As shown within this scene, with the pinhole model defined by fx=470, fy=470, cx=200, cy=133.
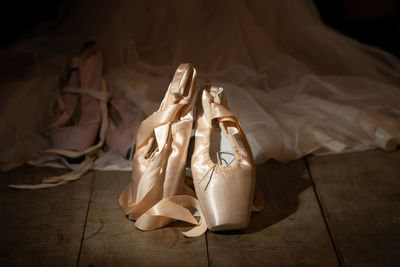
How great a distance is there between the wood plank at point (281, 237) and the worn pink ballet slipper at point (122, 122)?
45cm

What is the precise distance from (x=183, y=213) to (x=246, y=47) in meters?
0.85

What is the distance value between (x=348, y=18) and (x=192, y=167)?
1.87 metres

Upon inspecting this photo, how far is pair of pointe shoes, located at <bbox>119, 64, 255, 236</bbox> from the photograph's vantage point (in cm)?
111

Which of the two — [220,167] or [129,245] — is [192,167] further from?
[129,245]

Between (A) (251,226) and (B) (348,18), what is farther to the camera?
(B) (348,18)

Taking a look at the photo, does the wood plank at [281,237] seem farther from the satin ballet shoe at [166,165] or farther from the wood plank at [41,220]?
the wood plank at [41,220]

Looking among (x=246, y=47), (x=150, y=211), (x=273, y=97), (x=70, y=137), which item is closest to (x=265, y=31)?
(x=246, y=47)

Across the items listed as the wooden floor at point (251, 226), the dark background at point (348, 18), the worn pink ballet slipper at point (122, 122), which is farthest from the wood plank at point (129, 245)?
the dark background at point (348, 18)

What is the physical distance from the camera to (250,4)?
1.80 meters

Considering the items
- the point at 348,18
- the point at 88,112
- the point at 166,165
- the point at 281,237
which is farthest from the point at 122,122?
the point at 348,18

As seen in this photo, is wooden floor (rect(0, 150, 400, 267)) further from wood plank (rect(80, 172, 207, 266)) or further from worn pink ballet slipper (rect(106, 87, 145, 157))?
worn pink ballet slipper (rect(106, 87, 145, 157))

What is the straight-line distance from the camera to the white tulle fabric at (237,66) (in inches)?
61.0

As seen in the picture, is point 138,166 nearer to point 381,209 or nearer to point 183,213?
point 183,213

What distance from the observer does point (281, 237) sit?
3.72ft
